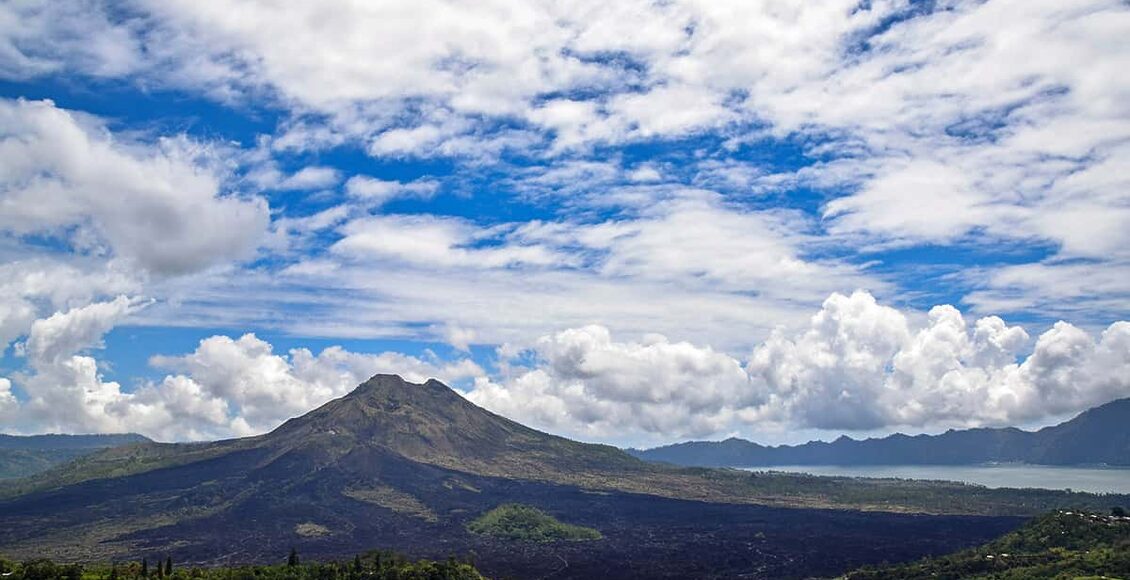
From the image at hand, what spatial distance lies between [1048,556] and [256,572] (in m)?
126

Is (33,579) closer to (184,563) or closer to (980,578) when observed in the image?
(184,563)

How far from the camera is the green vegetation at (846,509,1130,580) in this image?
12169 cm

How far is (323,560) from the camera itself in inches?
7441

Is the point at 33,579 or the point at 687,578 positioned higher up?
the point at 33,579

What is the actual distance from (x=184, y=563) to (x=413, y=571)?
304 feet

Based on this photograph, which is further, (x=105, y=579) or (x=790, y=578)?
(x=790, y=578)

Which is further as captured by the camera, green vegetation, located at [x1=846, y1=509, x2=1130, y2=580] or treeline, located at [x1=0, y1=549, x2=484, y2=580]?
green vegetation, located at [x1=846, y1=509, x2=1130, y2=580]

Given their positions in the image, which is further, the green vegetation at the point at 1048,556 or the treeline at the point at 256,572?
the green vegetation at the point at 1048,556

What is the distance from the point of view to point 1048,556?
133 meters

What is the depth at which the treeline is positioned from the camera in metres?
107

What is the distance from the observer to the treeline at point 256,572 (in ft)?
352

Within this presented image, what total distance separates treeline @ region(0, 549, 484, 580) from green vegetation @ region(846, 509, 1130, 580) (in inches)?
3209

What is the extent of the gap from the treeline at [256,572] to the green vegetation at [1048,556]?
8152cm

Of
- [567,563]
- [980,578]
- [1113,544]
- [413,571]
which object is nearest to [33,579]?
[413,571]
